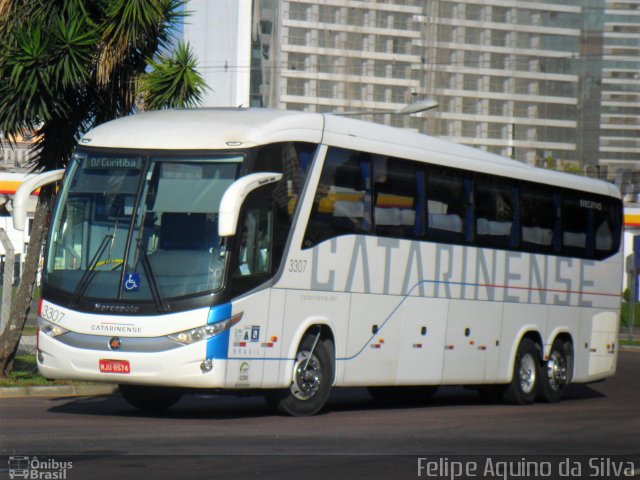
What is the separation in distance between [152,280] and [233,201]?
1.20 metres

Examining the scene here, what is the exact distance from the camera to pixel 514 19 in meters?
106

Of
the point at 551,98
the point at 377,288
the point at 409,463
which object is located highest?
the point at 551,98

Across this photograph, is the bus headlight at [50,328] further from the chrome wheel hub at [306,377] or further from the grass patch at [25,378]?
the grass patch at [25,378]

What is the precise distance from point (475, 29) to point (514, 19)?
3.45 meters

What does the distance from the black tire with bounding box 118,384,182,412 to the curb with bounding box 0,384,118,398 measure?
97.8 inches

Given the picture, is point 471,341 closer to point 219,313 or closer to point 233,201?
point 219,313

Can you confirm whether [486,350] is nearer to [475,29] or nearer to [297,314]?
[297,314]

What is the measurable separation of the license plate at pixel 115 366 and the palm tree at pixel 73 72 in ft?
16.8

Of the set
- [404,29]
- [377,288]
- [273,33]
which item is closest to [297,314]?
[377,288]

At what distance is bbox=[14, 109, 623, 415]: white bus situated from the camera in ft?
43.2

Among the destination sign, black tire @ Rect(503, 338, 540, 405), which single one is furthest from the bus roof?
black tire @ Rect(503, 338, 540, 405)

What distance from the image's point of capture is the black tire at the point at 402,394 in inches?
747

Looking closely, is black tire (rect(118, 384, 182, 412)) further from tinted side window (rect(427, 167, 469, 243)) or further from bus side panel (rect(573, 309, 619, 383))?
bus side panel (rect(573, 309, 619, 383))

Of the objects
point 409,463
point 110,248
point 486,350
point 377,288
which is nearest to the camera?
point 409,463
